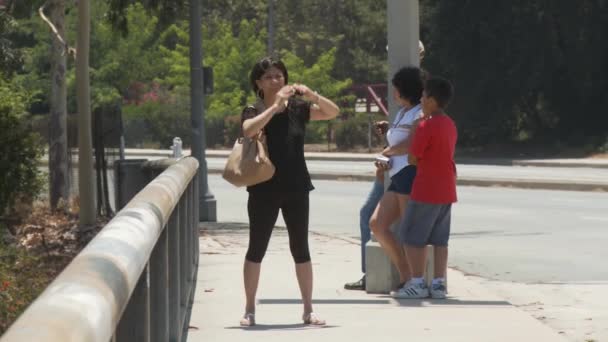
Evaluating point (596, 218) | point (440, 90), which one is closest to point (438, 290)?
point (440, 90)

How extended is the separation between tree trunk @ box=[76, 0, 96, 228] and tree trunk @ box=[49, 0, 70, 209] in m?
3.70

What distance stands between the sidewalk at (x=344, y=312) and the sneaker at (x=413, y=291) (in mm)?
77

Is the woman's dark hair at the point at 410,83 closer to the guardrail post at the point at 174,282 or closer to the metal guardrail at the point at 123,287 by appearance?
the metal guardrail at the point at 123,287

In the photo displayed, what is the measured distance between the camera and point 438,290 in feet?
32.5

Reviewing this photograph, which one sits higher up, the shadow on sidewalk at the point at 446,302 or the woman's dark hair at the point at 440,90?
the woman's dark hair at the point at 440,90

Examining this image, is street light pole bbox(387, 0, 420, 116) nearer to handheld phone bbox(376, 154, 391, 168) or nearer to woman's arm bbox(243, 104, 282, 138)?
handheld phone bbox(376, 154, 391, 168)

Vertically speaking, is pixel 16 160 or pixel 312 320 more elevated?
pixel 16 160

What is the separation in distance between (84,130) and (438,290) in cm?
1000

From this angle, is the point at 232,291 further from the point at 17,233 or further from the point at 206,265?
the point at 17,233

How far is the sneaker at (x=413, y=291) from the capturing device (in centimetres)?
978

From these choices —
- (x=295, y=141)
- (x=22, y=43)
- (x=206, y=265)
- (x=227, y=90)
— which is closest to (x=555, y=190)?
(x=206, y=265)

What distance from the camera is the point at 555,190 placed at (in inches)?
1005

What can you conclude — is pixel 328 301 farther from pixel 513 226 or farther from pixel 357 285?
pixel 513 226

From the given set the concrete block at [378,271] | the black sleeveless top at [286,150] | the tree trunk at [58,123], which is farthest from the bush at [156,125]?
the black sleeveless top at [286,150]
